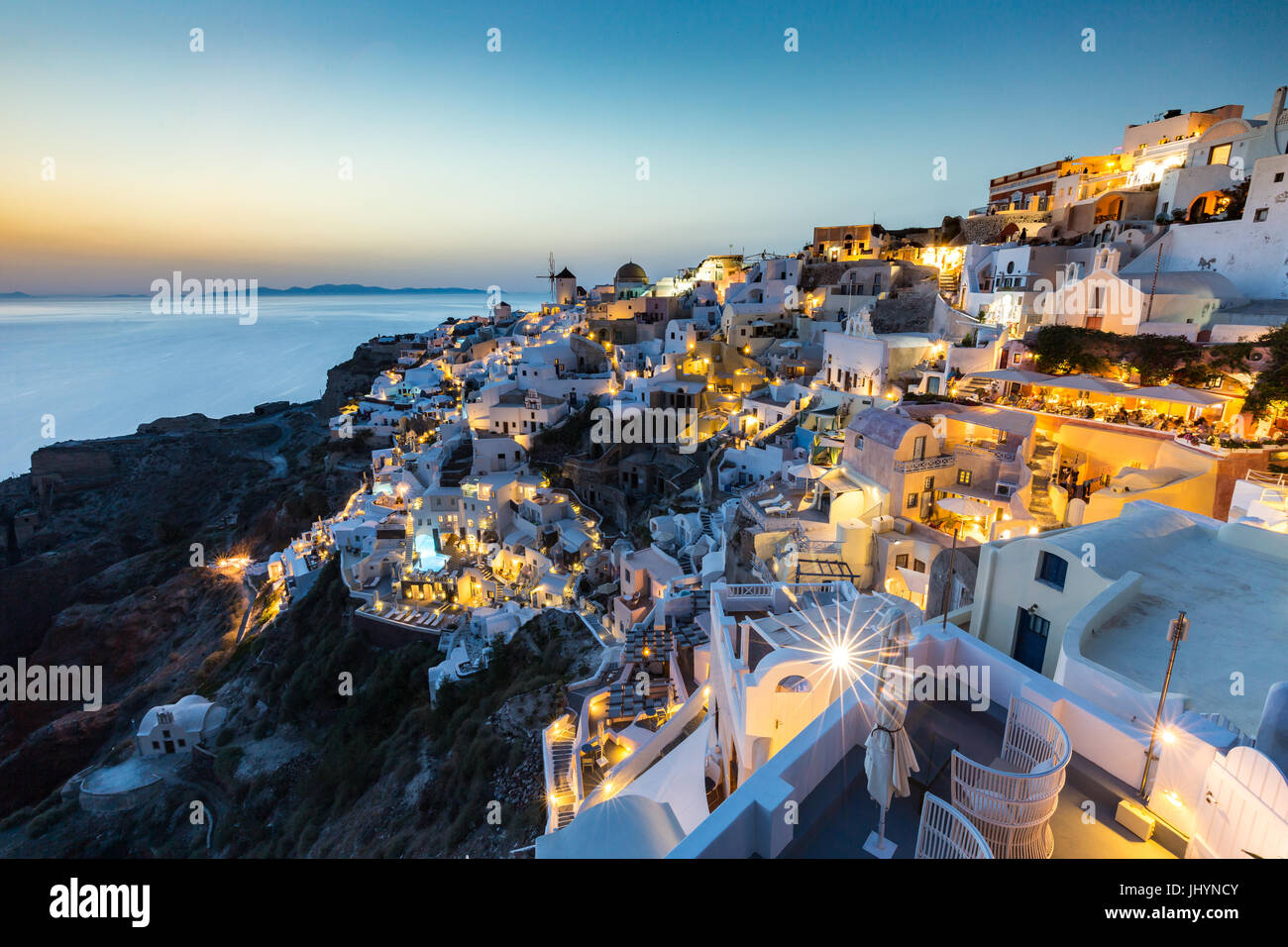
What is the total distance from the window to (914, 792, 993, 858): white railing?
5.67 meters

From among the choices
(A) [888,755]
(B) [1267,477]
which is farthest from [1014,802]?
(B) [1267,477]

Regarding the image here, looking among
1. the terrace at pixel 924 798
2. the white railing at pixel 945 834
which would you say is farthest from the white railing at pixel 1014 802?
the white railing at pixel 945 834

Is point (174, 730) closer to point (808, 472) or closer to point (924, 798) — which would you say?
point (808, 472)

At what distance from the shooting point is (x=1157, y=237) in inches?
942

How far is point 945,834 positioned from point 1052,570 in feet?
19.7

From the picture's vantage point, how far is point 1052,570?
7.83m

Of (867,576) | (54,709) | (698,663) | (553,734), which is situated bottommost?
(54,709)

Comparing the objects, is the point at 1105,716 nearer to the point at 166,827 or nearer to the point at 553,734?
the point at 553,734

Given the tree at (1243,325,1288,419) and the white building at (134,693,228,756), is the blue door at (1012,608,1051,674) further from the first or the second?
the white building at (134,693,228,756)

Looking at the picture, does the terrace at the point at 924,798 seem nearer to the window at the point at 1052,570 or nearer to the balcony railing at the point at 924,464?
the window at the point at 1052,570

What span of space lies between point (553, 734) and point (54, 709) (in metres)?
39.3

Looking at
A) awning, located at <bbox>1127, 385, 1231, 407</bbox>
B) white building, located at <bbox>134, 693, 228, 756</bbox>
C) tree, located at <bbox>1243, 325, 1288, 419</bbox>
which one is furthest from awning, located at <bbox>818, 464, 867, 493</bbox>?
white building, located at <bbox>134, 693, 228, 756</bbox>

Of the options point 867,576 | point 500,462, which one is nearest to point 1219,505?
point 867,576

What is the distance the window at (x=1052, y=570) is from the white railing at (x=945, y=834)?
567 cm
